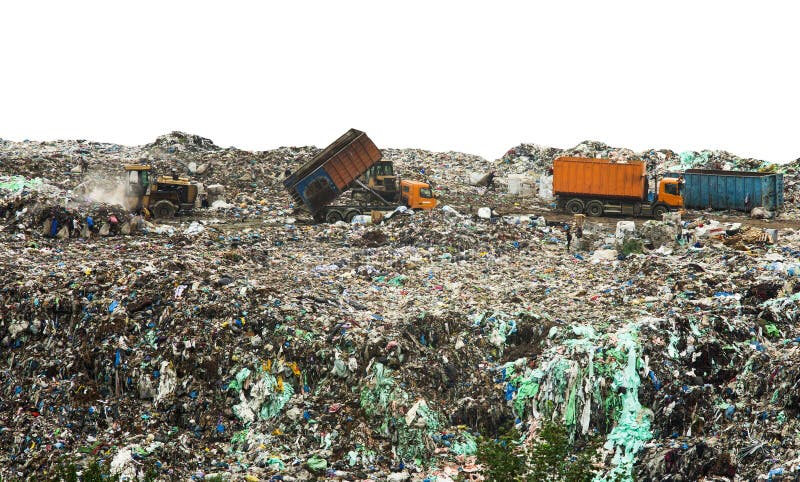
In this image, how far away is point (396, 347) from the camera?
12.4m

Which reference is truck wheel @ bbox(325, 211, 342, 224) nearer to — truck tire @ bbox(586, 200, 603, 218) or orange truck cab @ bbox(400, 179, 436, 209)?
orange truck cab @ bbox(400, 179, 436, 209)

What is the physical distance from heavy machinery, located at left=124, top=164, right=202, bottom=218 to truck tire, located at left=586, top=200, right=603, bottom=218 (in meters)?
12.4

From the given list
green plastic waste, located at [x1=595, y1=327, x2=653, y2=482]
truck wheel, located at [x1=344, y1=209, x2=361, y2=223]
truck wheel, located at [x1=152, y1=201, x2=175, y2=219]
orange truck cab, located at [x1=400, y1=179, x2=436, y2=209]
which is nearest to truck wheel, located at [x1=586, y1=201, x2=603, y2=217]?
orange truck cab, located at [x1=400, y1=179, x2=436, y2=209]

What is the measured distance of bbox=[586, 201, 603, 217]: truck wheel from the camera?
83.6ft

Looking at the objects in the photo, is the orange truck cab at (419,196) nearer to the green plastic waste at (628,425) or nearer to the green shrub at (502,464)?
the green plastic waste at (628,425)

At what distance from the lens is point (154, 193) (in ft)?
77.7

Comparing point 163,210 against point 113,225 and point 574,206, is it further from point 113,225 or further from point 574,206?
point 574,206

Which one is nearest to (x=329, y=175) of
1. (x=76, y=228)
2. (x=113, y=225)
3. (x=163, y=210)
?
(x=163, y=210)

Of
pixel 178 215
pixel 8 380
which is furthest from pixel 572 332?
pixel 178 215

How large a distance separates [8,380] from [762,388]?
36.7ft

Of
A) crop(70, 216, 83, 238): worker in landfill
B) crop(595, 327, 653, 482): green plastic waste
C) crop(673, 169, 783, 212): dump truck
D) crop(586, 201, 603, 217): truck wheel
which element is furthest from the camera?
crop(586, 201, 603, 217): truck wheel

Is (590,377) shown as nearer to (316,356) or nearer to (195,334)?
(316,356)

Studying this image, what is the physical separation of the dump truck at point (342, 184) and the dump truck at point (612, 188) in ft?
15.3

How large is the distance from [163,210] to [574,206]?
1292 centimetres
